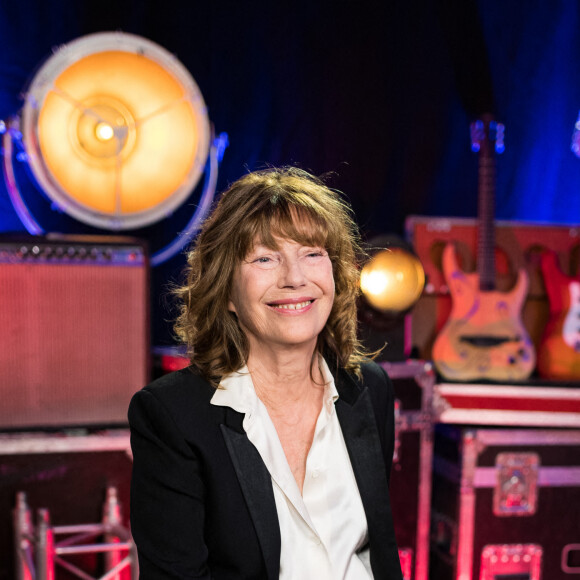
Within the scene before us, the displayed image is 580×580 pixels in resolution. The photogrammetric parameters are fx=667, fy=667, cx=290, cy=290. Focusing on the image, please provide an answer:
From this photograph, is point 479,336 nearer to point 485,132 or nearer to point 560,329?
point 560,329

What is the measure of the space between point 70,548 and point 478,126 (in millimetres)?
2536

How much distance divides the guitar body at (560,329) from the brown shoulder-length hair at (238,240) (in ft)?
5.90

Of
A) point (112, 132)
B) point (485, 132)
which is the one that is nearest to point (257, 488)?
point (112, 132)

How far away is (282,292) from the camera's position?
4.83ft

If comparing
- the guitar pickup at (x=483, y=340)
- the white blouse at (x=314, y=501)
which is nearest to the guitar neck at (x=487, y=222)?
the guitar pickup at (x=483, y=340)

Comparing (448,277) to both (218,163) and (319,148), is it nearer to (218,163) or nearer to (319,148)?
(319,148)

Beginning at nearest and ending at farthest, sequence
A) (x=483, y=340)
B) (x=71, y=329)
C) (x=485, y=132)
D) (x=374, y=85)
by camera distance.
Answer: (x=71, y=329) < (x=483, y=340) < (x=485, y=132) < (x=374, y=85)

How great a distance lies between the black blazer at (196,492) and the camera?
4.43ft

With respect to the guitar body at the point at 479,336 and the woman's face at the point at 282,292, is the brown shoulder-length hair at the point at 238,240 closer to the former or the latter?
the woman's face at the point at 282,292

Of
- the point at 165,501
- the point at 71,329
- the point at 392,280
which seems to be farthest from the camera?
the point at 392,280

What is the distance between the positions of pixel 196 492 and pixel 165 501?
65 mm

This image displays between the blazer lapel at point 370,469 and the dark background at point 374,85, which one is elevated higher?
the dark background at point 374,85

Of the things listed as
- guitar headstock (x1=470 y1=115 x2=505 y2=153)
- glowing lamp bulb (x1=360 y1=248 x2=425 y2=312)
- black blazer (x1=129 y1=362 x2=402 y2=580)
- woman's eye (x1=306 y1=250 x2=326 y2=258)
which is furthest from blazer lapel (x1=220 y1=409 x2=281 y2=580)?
guitar headstock (x1=470 y1=115 x2=505 y2=153)

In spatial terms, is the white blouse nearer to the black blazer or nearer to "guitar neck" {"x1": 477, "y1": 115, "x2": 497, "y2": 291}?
the black blazer
